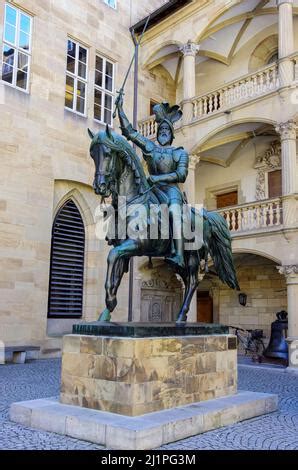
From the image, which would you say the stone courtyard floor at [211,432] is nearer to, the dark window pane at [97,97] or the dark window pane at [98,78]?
the dark window pane at [97,97]

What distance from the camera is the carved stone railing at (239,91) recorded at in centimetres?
1323

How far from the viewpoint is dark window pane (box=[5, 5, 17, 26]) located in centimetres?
1348

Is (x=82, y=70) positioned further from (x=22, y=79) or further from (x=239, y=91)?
(x=239, y=91)

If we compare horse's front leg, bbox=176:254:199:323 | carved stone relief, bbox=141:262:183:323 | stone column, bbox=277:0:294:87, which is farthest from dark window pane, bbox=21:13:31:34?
horse's front leg, bbox=176:254:199:323

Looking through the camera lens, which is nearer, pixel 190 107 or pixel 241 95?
pixel 241 95

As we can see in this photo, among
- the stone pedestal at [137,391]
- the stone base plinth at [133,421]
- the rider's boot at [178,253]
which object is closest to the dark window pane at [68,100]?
the rider's boot at [178,253]

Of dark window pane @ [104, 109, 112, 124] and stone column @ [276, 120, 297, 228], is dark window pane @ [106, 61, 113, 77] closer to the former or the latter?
dark window pane @ [104, 109, 112, 124]

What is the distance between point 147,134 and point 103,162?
37.8 feet

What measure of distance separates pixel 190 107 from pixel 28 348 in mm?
8821

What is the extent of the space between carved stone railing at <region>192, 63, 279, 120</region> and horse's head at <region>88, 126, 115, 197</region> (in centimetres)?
884

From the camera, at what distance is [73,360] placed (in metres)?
5.09

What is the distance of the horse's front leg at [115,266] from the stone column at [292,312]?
715 cm

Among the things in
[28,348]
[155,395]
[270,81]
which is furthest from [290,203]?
[155,395]
